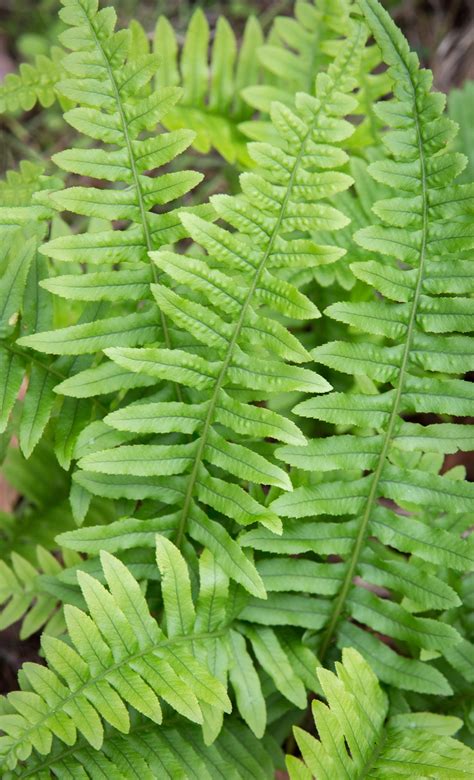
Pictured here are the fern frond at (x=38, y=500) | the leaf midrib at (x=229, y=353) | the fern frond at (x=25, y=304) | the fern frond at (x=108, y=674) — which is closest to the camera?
the fern frond at (x=108, y=674)

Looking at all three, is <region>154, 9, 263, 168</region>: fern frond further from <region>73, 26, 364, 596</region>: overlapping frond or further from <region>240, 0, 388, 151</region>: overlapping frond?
<region>73, 26, 364, 596</region>: overlapping frond

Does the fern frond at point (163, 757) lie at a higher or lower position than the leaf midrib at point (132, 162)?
lower

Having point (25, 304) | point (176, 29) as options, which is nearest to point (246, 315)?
point (25, 304)

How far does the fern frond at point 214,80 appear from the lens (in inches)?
90.2

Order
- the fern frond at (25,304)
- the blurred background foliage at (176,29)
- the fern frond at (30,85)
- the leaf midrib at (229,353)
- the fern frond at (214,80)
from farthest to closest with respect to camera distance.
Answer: the blurred background foliage at (176,29) → the fern frond at (214,80) → the fern frond at (30,85) → the fern frond at (25,304) → the leaf midrib at (229,353)

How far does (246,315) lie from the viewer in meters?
1.59

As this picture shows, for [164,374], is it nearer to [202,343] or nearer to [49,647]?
[202,343]

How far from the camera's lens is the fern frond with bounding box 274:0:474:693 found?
1.53 metres

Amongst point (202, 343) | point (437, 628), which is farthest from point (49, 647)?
point (437, 628)

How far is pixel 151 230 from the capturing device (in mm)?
1675

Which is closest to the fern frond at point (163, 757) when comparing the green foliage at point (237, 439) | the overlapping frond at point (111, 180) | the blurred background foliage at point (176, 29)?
the green foliage at point (237, 439)

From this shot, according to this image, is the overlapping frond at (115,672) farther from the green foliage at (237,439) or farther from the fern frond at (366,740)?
the fern frond at (366,740)

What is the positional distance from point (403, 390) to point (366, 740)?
0.78 meters

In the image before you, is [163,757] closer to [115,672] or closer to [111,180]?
[115,672]
